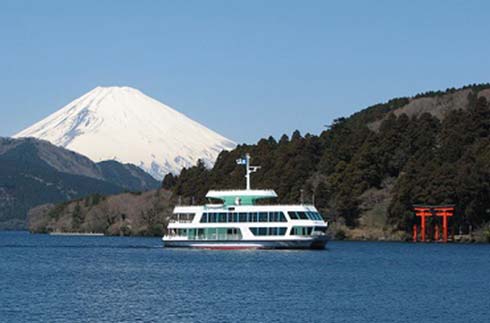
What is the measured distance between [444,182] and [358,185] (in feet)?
62.4

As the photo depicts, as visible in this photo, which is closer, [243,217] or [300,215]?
[300,215]

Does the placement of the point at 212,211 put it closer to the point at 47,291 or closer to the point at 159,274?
the point at 159,274

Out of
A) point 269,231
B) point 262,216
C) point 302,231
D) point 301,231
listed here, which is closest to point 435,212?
point 302,231

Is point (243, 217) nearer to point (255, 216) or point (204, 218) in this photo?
point (255, 216)

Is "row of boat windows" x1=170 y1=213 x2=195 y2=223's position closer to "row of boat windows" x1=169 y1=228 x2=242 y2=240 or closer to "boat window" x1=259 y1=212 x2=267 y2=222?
"row of boat windows" x1=169 y1=228 x2=242 y2=240

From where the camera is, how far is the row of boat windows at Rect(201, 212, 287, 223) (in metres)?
98.6

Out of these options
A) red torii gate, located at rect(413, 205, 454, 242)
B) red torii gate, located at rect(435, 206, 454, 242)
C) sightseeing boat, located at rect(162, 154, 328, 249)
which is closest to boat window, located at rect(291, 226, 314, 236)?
sightseeing boat, located at rect(162, 154, 328, 249)

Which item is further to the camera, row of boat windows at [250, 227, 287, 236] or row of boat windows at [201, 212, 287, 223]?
row of boat windows at [201, 212, 287, 223]

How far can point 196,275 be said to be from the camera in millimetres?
72062

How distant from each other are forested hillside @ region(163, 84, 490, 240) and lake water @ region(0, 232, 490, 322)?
28823 millimetres

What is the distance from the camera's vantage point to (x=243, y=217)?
100 metres

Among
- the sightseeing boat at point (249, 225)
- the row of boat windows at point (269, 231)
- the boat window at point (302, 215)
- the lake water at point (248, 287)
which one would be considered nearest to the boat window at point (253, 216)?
the sightseeing boat at point (249, 225)

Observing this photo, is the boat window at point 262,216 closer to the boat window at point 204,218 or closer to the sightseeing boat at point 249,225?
the sightseeing boat at point 249,225

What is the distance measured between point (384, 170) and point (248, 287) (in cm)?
8377
